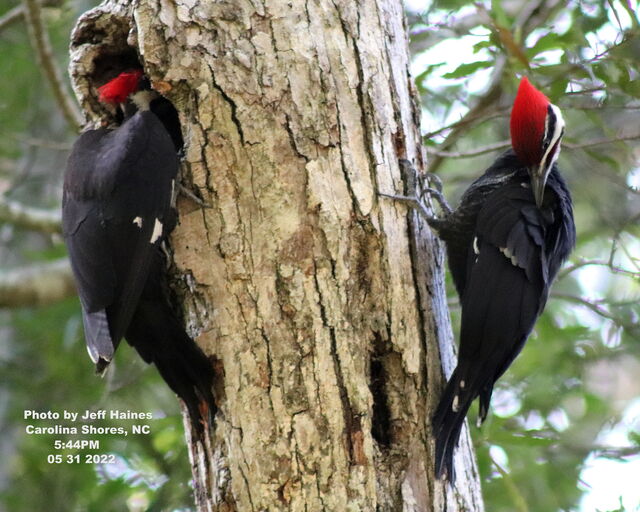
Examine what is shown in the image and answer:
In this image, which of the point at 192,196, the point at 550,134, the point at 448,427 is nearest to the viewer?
the point at 448,427

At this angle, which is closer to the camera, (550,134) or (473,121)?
(550,134)

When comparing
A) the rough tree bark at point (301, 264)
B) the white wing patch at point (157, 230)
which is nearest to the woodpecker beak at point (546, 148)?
the rough tree bark at point (301, 264)

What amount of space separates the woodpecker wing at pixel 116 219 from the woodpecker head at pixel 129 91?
7.4 inches

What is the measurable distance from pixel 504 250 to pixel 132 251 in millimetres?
1148

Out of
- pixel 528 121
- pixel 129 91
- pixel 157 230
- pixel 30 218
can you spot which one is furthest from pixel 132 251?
pixel 30 218

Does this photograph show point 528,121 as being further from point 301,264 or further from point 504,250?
point 301,264

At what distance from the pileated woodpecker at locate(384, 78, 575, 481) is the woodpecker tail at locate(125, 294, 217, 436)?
63 cm

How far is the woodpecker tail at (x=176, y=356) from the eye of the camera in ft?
7.36

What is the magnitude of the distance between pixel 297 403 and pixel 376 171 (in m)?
0.69

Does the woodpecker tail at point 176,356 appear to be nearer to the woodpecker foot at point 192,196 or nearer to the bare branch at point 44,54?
the woodpecker foot at point 192,196

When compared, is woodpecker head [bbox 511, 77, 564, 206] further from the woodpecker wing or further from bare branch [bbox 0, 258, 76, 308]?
bare branch [bbox 0, 258, 76, 308]

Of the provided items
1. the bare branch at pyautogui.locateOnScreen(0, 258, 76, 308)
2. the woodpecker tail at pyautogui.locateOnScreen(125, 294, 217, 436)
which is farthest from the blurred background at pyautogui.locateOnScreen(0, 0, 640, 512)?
the woodpecker tail at pyautogui.locateOnScreen(125, 294, 217, 436)

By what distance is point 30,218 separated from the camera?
381 cm

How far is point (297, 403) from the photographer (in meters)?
2.15
